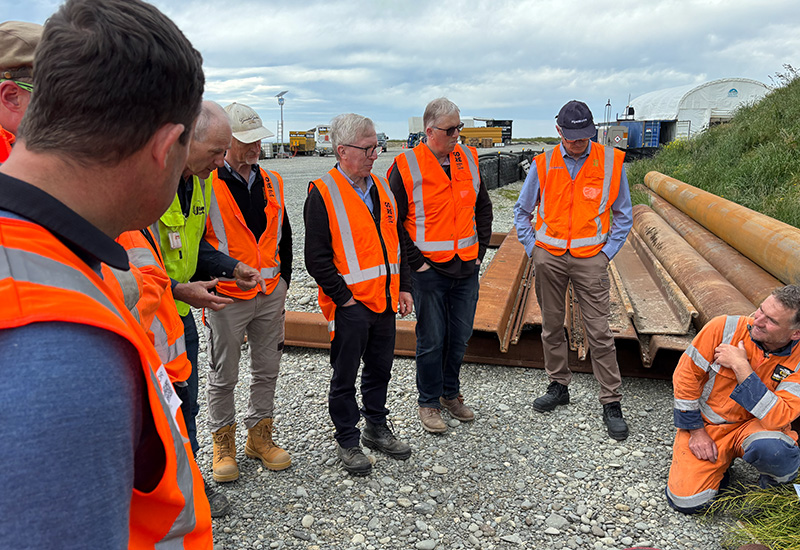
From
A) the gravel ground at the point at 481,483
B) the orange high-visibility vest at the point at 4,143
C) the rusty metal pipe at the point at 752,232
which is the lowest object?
the gravel ground at the point at 481,483

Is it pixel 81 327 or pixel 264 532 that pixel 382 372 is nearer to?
pixel 264 532

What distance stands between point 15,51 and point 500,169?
1742 centimetres

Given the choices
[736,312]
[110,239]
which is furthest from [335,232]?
[736,312]

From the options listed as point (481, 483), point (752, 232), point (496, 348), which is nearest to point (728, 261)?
point (752, 232)

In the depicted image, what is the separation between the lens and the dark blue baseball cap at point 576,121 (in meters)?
4.14

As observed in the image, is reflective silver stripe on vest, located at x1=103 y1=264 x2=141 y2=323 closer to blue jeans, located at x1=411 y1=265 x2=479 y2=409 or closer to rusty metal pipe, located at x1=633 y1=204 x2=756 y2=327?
blue jeans, located at x1=411 y1=265 x2=479 y2=409

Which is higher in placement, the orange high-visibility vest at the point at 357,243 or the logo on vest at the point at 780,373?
the orange high-visibility vest at the point at 357,243

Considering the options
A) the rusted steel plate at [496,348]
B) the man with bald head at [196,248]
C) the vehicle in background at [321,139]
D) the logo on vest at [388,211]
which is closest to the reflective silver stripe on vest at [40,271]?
the man with bald head at [196,248]

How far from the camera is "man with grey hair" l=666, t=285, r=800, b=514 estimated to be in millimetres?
3047

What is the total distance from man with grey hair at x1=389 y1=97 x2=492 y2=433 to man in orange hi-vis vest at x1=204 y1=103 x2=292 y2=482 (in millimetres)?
931

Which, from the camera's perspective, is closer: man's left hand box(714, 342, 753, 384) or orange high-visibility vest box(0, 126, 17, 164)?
orange high-visibility vest box(0, 126, 17, 164)

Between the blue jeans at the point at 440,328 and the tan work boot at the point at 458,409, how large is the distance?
0.04 m

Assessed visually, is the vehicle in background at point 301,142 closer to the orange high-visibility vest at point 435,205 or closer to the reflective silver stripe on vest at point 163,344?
the orange high-visibility vest at point 435,205

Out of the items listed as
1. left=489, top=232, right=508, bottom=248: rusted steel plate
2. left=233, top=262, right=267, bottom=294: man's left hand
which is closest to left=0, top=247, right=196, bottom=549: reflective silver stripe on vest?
left=233, top=262, right=267, bottom=294: man's left hand
